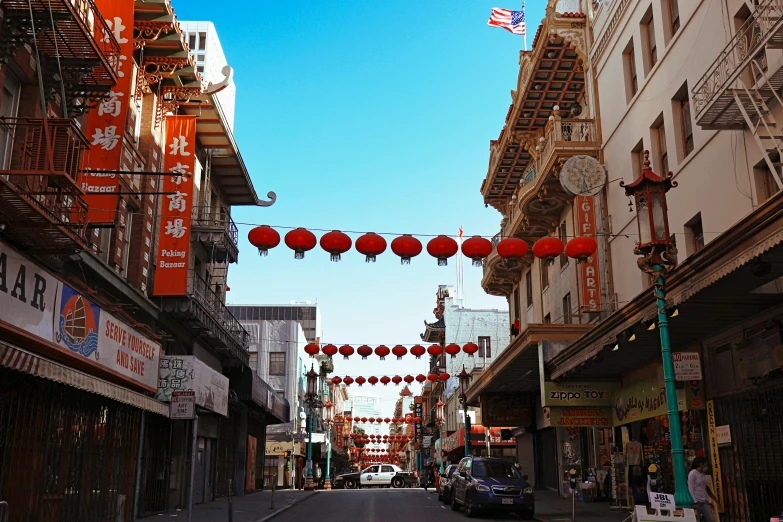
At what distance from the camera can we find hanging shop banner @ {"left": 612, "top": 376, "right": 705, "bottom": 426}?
1684 cm

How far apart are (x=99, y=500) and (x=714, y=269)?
12957 mm

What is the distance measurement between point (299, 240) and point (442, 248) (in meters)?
3.19

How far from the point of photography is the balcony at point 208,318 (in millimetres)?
22000

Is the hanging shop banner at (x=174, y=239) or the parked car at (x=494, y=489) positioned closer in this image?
the parked car at (x=494, y=489)

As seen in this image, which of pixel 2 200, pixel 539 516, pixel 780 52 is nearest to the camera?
pixel 2 200

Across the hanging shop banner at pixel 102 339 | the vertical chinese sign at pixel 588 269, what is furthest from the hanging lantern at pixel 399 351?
the hanging shop banner at pixel 102 339

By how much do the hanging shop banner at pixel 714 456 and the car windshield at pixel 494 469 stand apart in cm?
673

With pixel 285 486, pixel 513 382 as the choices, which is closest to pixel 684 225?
pixel 513 382

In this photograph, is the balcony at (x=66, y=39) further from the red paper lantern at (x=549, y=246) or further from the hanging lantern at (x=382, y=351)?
the hanging lantern at (x=382, y=351)

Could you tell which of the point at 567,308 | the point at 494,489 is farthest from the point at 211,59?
the point at 494,489

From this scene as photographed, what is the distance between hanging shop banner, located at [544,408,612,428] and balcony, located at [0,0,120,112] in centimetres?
1541

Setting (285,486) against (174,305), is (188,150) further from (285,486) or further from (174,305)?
(285,486)

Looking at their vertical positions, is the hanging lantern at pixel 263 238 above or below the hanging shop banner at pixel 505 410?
above

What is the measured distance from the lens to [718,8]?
651 inches
